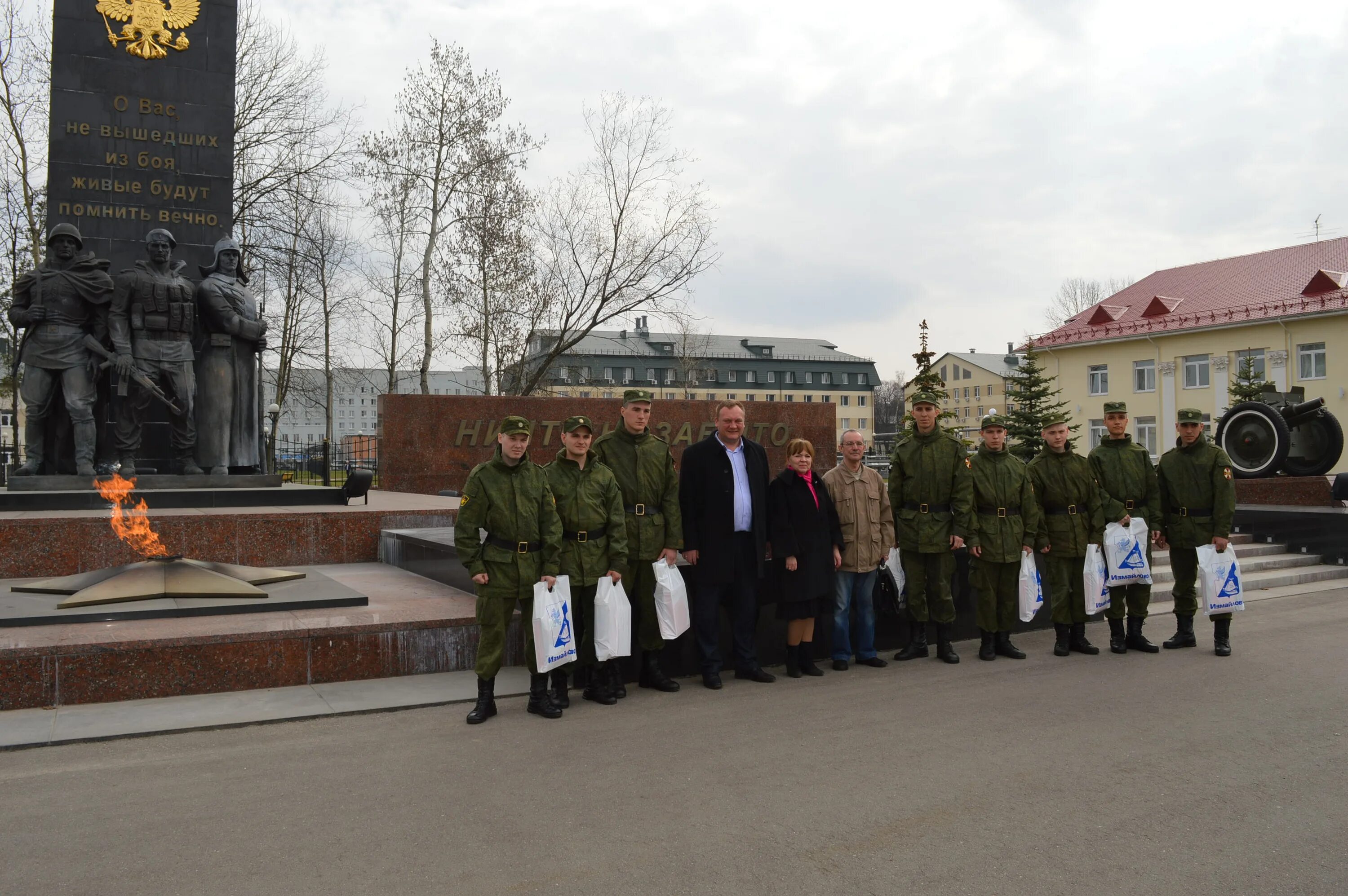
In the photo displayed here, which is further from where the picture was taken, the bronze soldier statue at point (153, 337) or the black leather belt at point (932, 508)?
the bronze soldier statue at point (153, 337)

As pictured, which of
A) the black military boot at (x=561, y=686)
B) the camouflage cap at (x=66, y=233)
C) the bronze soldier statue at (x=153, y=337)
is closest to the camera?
the black military boot at (x=561, y=686)

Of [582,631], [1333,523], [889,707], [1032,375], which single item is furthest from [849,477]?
[1032,375]

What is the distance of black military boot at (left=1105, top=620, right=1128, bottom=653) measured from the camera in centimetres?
763

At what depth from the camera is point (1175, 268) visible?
48.3 metres

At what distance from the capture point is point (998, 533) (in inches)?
289

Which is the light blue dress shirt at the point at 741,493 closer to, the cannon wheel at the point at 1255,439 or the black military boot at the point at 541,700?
the black military boot at the point at 541,700

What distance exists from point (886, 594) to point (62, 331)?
7961 mm

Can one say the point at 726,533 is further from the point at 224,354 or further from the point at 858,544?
the point at 224,354

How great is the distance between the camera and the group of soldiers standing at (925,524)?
5.57 meters

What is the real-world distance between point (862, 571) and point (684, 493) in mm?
1500

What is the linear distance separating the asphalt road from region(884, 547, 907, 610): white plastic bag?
54.8 inches

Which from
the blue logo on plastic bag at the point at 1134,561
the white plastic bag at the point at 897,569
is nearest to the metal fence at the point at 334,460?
the white plastic bag at the point at 897,569

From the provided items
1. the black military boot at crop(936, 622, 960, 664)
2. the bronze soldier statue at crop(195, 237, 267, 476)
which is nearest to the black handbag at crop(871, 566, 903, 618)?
the black military boot at crop(936, 622, 960, 664)

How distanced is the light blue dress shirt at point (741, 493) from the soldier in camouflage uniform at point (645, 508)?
465 mm
